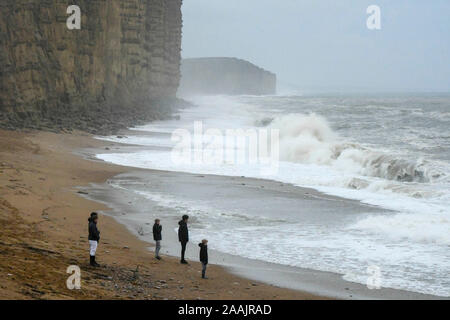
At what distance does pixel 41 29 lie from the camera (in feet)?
125

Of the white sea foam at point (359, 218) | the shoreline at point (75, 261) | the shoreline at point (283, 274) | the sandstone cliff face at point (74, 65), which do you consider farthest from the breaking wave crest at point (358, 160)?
the sandstone cliff face at point (74, 65)

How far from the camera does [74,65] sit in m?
42.6

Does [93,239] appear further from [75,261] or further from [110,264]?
[110,264]

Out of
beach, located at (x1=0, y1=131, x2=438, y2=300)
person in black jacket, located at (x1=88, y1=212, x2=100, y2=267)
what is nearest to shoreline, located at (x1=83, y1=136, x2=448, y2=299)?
beach, located at (x1=0, y1=131, x2=438, y2=300)

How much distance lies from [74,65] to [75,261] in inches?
1341

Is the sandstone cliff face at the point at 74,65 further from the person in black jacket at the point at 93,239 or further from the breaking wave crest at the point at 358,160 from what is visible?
the person in black jacket at the point at 93,239

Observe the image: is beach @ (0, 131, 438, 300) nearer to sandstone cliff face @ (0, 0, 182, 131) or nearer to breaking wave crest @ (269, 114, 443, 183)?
breaking wave crest @ (269, 114, 443, 183)

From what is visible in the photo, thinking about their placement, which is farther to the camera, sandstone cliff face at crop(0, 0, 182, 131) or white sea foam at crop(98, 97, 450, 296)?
sandstone cliff face at crop(0, 0, 182, 131)

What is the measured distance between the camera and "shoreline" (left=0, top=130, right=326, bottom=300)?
8828mm

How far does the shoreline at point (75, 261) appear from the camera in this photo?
8828 millimetres

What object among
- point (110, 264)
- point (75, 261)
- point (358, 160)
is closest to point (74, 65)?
point (358, 160)

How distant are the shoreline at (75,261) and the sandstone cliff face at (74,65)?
17.8 meters

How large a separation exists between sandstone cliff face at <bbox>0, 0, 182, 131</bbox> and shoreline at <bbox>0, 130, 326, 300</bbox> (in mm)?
17830
